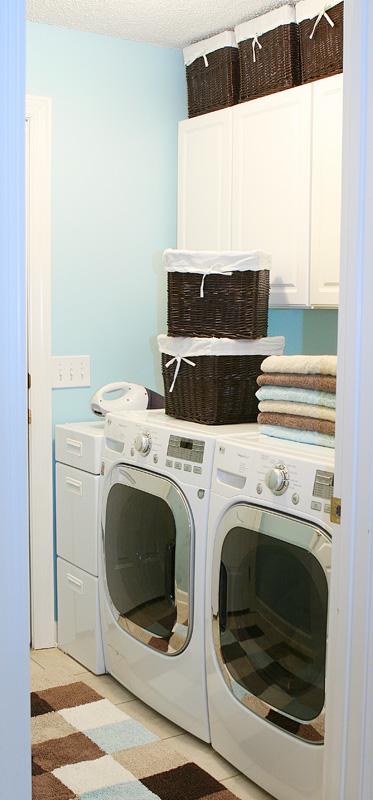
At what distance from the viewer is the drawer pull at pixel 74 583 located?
2.91m

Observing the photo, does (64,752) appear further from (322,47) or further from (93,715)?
(322,47)

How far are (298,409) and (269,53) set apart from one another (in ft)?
4.57

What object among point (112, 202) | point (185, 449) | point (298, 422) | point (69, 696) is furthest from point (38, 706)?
point (112, 202)

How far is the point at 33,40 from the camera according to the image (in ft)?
9.57

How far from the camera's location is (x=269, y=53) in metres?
2.75

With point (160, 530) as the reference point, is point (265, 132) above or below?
above

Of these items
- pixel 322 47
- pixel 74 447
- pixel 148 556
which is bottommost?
pixel 148 556

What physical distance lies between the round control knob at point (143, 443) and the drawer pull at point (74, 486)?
18.0 inches

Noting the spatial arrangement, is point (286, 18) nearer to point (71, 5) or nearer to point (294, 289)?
point (71, 5)

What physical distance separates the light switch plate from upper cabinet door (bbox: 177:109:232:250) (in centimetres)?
65

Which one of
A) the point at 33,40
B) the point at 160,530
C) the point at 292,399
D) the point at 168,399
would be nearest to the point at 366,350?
the point at 292,399

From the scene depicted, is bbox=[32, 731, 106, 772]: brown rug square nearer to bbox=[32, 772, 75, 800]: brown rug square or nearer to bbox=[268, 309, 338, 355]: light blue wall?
bbox=[32, 772, 75, 800]: brown rug square

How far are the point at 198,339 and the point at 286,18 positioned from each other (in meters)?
1.15

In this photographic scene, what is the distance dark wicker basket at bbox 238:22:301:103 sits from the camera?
8.73ft
